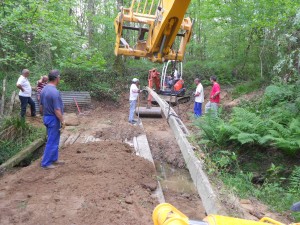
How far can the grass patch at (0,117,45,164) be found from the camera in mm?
7606

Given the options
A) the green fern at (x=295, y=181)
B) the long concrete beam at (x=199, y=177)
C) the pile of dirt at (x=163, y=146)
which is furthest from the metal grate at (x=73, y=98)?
the green fern at (x=295, y=181)

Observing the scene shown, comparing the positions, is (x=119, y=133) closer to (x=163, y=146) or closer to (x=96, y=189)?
(x=163, y=146)

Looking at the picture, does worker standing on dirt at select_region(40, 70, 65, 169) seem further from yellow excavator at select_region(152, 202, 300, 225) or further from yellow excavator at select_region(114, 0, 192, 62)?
yellow excavator at select_region(152, 202, 300, 225)

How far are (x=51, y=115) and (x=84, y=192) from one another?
1.96 metres

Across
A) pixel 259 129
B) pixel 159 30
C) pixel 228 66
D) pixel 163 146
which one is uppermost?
pixel 159 30

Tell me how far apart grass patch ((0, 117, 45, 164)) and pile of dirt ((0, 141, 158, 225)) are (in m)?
1.55

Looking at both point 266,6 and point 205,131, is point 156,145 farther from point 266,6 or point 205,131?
point 266,6

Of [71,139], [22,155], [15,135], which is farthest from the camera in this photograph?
[71,139]

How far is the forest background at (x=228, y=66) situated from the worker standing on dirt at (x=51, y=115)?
70.5 inches

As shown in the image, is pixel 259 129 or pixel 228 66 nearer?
pixel 259 129

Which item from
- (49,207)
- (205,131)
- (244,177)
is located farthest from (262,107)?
(49,207)

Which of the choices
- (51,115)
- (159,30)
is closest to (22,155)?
(51,115)

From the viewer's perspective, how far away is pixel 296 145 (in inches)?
267

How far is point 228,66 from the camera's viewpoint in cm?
1883
